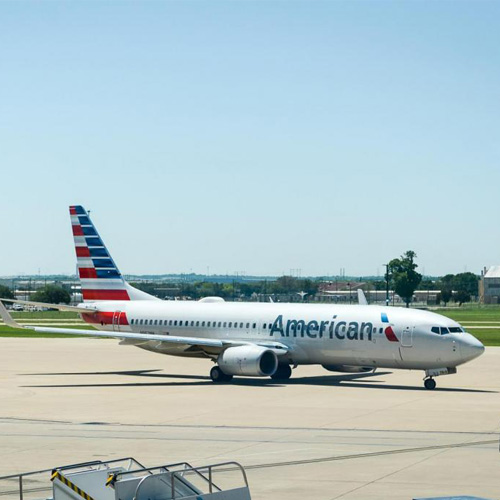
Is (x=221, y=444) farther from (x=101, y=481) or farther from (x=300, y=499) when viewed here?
(x=101, y=481)

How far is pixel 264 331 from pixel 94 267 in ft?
42.5

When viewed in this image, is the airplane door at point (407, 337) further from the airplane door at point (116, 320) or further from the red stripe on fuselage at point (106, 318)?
the airplane door at point (116, 320)

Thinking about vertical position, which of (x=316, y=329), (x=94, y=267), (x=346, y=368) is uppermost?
(x=94, y=267)

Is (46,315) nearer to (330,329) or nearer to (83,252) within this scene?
(83,252)

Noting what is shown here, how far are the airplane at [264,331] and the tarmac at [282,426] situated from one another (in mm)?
1186

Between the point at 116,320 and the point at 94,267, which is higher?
the point at 94,267

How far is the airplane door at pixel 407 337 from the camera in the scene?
49844 millimetres

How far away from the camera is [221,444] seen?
1286 inches

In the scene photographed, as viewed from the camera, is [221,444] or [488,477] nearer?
[488,477]

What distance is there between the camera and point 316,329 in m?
52.9

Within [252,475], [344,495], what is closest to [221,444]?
[252,475]

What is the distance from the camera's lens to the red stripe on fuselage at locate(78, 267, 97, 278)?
63.2 m

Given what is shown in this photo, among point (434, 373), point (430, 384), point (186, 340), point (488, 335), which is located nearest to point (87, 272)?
point (186, 340)

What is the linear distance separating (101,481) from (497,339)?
80.2 metres
